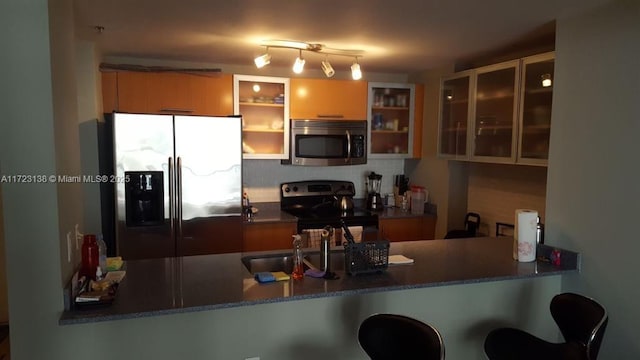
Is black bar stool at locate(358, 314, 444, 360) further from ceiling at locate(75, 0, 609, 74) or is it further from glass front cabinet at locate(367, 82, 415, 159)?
glass front cabinet at locate(367, 82, 415, 159)

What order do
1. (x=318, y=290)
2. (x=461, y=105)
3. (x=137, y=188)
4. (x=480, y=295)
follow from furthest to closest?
(x=461, y=105)
(x=137, y=188)
(x=480, y=295)
(x=318, y=290)

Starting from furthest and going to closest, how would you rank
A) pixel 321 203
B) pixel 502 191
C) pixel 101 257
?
pixel 321 203, pixel 502 191, pixel 101 257

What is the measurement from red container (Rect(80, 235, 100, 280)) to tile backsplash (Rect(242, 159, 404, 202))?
91.9 inches

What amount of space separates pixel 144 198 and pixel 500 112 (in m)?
2.70

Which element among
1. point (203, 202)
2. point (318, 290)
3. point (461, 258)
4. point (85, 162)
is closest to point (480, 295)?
point (461, 258)

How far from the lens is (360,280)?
2188 millimetres

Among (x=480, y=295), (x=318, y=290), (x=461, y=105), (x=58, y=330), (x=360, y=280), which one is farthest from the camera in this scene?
(x=461, y=105)

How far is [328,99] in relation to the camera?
421 centimetres

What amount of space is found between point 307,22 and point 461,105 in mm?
1768

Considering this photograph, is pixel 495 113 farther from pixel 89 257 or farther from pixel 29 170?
pixel 29 170

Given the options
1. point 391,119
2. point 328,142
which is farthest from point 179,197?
point 391,119

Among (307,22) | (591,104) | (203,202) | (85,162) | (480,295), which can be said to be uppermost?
(307,22)

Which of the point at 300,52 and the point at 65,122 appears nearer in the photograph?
the point at 65,122

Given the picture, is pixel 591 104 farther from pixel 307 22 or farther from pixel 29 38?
pixel 29 38
